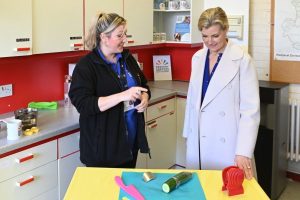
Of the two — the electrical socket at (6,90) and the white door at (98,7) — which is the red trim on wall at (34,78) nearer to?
the electrical socket at (6,90)

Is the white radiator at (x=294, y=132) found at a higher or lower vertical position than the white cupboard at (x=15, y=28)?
lower

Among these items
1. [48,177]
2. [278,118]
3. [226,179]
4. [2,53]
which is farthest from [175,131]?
[226,179]

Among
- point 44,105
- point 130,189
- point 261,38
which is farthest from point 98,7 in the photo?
point 130,189

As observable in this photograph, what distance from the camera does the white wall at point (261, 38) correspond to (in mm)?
3737

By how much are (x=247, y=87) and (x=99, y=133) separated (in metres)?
0.83

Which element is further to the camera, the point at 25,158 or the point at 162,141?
the point at 162,141

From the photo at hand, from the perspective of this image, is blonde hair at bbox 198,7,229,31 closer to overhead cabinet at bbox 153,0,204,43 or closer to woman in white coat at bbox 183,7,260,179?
woman in white coat at bbox 183,7,260,179

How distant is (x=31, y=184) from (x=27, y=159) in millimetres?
172

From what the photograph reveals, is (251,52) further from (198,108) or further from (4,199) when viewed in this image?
(4,199)

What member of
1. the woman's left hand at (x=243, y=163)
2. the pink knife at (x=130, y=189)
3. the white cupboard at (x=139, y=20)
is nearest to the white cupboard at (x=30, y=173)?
the pink knife at (x=130, y=189)

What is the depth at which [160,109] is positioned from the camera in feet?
11.5

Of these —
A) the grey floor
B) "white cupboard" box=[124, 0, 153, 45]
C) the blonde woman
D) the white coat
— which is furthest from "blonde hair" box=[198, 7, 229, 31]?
the grey floor

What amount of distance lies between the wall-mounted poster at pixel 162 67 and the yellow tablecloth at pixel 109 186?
257 cm

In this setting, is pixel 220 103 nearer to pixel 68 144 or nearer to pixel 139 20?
pixel 68 144
